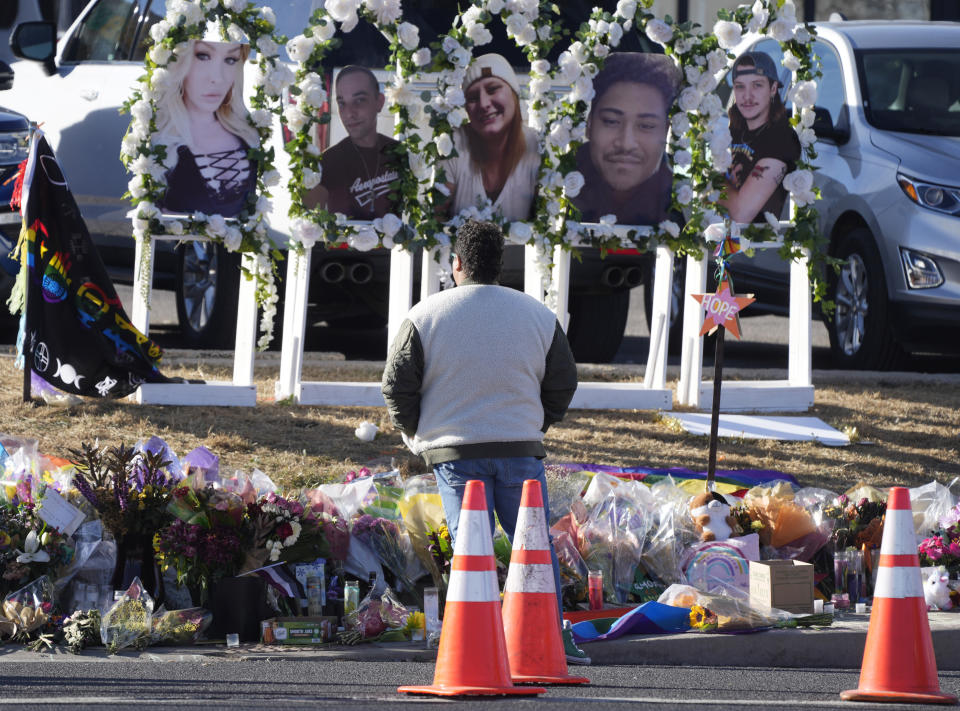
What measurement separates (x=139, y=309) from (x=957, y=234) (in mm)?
4822

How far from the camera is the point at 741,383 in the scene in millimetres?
10992

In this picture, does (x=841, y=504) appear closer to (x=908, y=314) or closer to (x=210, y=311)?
(x=908, y=314)

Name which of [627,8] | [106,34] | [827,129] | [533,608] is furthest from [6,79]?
[533,608]

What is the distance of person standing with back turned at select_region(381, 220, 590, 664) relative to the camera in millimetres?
6262

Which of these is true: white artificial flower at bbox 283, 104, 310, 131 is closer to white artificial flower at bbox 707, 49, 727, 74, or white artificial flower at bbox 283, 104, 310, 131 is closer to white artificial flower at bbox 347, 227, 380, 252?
white artificial flower at bbox 347, 227, 380, 252

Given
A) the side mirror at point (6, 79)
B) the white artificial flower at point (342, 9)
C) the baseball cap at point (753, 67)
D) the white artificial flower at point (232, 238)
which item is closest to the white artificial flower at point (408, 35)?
the white artificial flower at point (342, 9)

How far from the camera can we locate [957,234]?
433 inches

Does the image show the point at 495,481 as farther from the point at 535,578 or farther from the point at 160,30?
the point at 160,30

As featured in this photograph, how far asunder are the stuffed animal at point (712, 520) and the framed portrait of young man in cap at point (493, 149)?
9.88ft

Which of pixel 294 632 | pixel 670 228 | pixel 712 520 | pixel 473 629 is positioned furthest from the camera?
pixel 670 228

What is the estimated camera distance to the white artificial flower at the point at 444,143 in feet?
33.0

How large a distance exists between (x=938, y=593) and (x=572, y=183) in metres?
3.72

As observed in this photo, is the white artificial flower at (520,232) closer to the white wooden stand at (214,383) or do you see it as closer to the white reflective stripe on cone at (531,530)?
the white wooden stand at (214,383)

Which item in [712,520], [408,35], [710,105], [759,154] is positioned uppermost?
[408,35]
